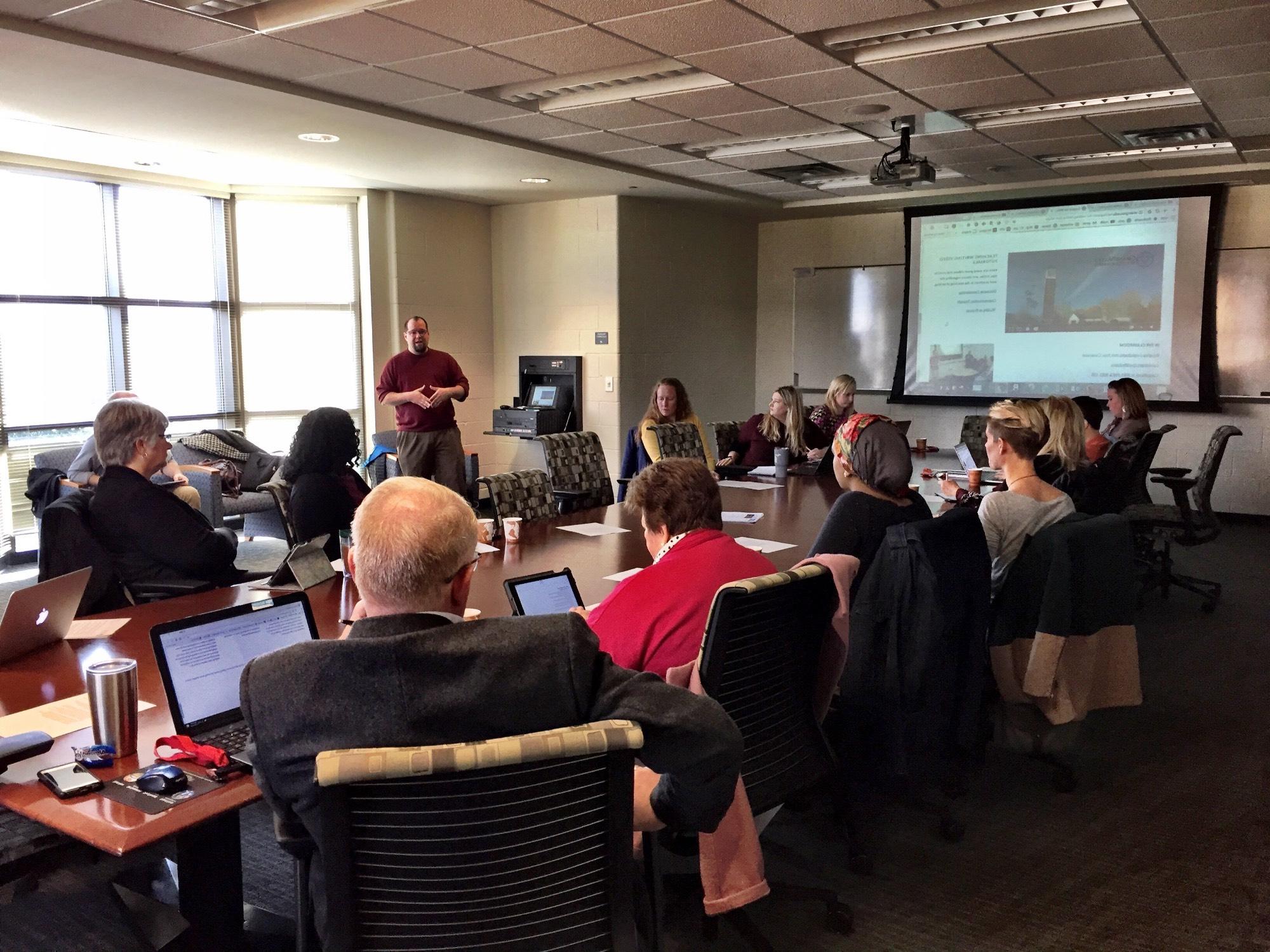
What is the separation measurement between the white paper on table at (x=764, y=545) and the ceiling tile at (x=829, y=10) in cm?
210

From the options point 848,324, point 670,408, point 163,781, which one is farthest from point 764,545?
point 848,324

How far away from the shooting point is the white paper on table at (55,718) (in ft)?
6.24

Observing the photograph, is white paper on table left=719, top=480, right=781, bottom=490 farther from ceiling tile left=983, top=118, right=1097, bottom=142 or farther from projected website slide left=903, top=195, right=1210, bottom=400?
projected website slide left=903, top=195, right=1210, bottom=400

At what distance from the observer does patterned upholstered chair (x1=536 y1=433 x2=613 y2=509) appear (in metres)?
5.33

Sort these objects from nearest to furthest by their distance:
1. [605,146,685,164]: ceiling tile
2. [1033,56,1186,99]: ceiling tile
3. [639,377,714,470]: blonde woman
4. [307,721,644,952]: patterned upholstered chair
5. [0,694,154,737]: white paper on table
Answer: [307,721,644,952]: patterned upholstered chair < [0,694,154,737]: white paper on table < [1033,56,1186,99]: ceiling tile < [639,377,714,470]: blonde woman < [605,146,685,164]: ceiling tile

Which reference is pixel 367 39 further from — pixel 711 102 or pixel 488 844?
pixel 488 844

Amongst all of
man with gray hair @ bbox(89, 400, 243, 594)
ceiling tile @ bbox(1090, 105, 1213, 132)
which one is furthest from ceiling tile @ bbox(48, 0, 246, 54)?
ceiling tile @ bbox(1090, 105, 1213, 132)

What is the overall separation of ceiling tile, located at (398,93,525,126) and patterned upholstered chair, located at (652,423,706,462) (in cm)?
198

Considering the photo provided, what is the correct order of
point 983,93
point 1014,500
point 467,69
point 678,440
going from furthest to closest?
point 678,440 < point 983,93 < point 467,69 < point 1014,500

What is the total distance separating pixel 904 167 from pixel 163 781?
544 cm

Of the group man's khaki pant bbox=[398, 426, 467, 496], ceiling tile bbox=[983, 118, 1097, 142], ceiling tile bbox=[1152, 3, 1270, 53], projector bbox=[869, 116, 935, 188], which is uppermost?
ceiling tile bbox=[983, 118, 1097, 142]

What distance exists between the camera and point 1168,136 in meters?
6.48

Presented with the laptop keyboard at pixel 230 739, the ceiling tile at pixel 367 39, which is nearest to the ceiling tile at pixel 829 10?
the ceiling tile at pixel 367 39

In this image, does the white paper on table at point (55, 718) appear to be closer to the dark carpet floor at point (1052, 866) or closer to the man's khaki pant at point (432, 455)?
the dark carpet floor at point (1052, 866)
